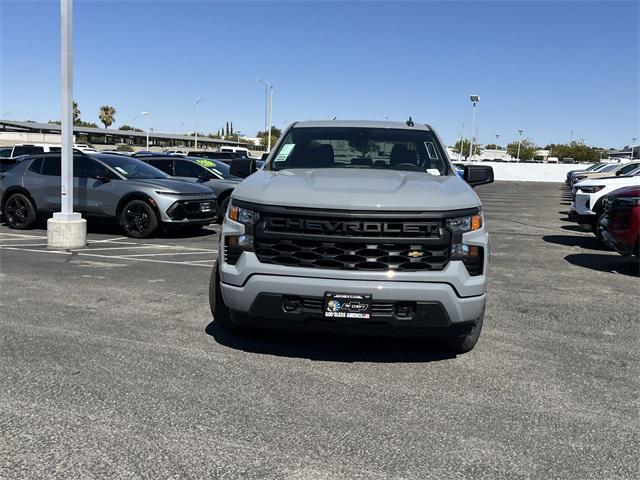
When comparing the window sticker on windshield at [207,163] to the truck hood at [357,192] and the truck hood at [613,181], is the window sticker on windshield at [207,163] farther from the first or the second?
the truck hood at [357,192]

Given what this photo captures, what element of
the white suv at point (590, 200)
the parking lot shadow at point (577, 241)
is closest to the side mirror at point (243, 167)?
the parking lot shadow at point (577, 241)

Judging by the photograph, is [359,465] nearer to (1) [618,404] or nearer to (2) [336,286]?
(2) [336,286]

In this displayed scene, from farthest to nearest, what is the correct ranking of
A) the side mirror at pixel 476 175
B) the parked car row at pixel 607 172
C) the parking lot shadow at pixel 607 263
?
the parked car row at pixel 607 172
the parking lot shadow at pixel 607 263
the side mirror at pixel 476 175

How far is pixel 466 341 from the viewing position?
451 cm

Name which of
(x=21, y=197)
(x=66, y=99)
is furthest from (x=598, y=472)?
(x=21, y=197)

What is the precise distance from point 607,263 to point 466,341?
19.2ft

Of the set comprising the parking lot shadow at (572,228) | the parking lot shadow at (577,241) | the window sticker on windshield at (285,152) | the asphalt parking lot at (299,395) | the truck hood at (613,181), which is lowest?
the asphalt parking lot at (299,395)

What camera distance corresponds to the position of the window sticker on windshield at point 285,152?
218 inches

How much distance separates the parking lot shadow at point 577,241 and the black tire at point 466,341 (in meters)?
7.32

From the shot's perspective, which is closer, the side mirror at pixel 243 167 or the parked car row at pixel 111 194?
the side mirror at pixel 243 167

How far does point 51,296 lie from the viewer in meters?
6.14

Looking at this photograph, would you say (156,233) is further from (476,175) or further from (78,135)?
(78,135)

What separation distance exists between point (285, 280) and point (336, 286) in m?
0.34

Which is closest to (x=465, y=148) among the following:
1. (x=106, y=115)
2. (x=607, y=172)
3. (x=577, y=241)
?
(x=106, y=115)
